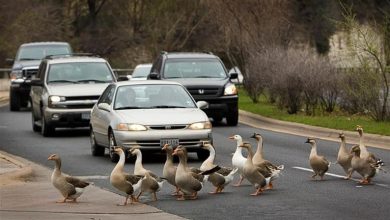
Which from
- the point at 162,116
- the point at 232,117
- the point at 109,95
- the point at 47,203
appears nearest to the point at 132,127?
the point at 162,116

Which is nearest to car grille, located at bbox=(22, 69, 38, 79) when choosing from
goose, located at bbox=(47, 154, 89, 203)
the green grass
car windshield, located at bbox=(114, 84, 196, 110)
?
the green grass

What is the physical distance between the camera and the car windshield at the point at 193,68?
96.8 ft

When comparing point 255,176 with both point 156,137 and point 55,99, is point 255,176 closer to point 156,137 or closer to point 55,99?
point 156,137

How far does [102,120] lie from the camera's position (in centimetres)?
2072

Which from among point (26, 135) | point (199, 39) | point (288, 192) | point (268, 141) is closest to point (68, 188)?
point (288, 192)

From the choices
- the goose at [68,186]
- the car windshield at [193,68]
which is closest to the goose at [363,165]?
the goose at [68,186]

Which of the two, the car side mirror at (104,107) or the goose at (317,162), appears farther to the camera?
the car side mirror at (104,107)

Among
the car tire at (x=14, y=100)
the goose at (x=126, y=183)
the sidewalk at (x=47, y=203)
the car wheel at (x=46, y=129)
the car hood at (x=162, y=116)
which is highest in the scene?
the car hood at (x=162, y=116)

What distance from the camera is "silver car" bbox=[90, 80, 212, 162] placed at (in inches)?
754

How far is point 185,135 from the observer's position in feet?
63.0

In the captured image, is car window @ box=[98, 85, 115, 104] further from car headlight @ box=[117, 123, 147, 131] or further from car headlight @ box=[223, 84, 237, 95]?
car headlight @ box=[223, 84, 237, 95]

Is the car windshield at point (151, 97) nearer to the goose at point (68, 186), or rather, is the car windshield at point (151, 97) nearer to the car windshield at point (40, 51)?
the goose at point (68, 186)

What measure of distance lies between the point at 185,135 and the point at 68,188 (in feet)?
17.1

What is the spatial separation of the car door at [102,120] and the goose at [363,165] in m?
5.85
